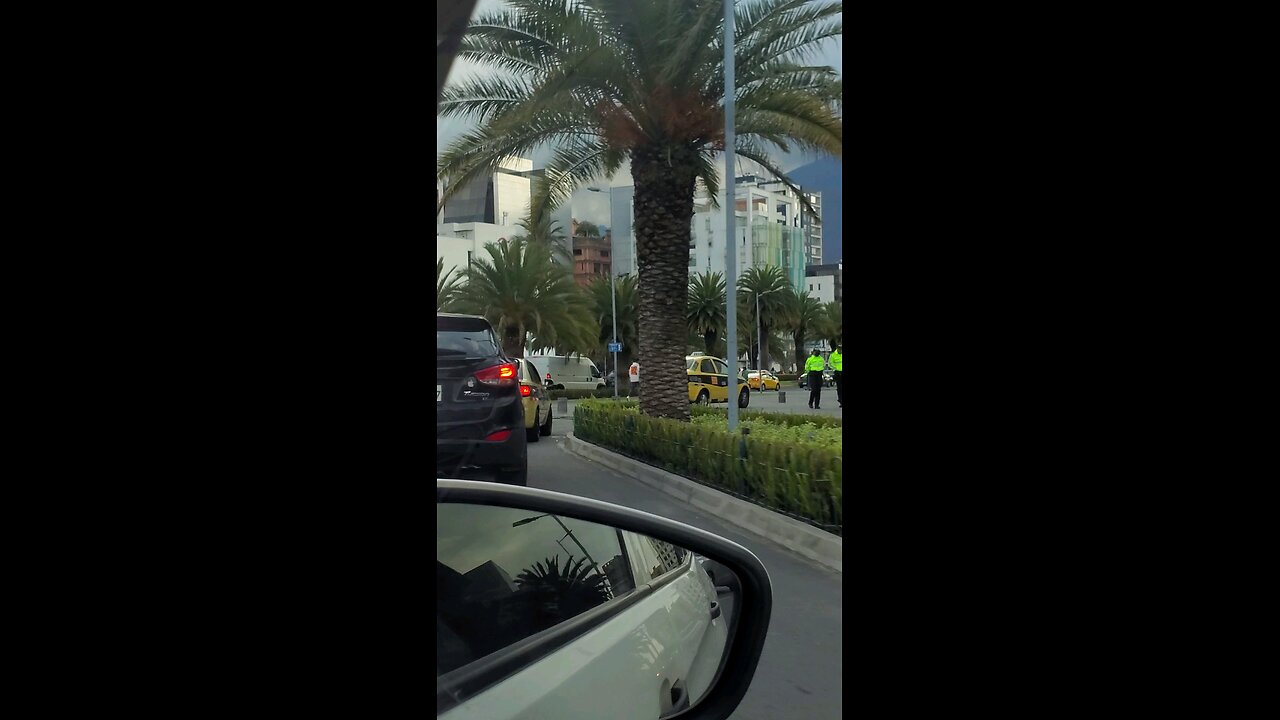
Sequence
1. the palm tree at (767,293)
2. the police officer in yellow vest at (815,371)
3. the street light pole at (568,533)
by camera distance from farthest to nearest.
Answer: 1. the palm tree at (767,293)
2. the police officer in yellow vest at (815,371)
3. the street light pole at (568,533)

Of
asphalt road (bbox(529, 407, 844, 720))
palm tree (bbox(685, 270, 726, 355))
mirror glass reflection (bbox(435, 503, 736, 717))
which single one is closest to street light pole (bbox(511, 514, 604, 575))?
mirror glass reflection (bbox(435, 503, 736, 717))

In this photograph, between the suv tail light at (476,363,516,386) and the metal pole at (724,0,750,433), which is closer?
the suv tail light at (476,363,516,386)

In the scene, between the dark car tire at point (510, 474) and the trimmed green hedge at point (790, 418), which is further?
the trimmed green hedge at point (790, 418)

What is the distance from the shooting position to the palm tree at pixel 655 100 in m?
13.4

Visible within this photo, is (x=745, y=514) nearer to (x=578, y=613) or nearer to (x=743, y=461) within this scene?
(x=743, y=461)

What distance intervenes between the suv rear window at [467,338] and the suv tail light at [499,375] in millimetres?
137

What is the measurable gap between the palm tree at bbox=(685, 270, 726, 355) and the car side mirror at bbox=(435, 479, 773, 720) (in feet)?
149

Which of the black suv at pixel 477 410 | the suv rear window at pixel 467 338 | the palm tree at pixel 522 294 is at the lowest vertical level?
the black suv at pixel 477 410

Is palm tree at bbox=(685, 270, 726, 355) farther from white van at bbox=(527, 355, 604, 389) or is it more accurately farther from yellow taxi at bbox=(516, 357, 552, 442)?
yellow taxi at bbox=(516, 357, 552, 442)

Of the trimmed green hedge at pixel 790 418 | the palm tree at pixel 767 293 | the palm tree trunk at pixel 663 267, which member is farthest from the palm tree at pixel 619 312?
the palm tree trunk at pixel 663 267

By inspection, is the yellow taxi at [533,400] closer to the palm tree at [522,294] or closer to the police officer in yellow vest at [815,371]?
the police officer in yellow vest at [815,371]

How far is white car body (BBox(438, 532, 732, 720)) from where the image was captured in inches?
69.2
